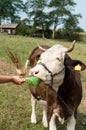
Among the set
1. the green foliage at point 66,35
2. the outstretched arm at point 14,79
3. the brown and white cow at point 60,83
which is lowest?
the green foliage at point 66,35

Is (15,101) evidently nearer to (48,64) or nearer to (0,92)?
(0,92)

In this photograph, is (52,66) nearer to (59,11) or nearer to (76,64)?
(76,64)

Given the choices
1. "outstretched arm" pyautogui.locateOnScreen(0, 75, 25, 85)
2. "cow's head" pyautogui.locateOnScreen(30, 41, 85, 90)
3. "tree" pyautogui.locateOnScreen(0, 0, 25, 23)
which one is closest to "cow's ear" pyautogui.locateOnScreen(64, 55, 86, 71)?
Answer: "cow's head" pyautogui.locateOnScreen(30, 41, 85, 90)

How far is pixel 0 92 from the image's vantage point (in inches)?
453

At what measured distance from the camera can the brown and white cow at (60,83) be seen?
6832 mm

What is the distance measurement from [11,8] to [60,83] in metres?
83.9

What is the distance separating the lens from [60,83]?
735 cm

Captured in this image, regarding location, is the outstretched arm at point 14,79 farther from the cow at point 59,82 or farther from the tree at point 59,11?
the tree at point 59,11

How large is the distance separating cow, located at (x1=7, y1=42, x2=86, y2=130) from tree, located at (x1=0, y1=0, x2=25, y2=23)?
7897 cm

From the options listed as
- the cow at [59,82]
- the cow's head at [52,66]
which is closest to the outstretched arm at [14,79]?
the cow at [59,82]

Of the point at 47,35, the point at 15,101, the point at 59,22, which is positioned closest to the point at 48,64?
the point at 15,101

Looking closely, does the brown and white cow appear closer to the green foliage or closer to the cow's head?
the cow's head

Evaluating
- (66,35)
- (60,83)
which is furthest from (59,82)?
(66,35)

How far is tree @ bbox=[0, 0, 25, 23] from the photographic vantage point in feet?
284
